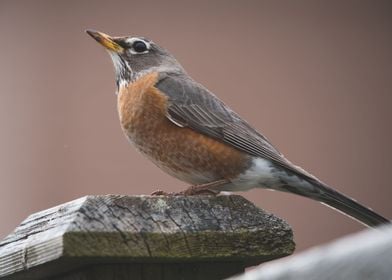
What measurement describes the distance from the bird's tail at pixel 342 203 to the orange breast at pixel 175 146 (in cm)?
30

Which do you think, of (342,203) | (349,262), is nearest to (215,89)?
(342,203)

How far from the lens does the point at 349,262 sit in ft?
3.83

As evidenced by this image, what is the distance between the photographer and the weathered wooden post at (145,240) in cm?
213

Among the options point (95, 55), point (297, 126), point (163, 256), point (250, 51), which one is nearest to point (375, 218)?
point (163, 256)

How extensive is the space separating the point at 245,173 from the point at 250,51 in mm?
2643

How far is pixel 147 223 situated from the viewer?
2195mm

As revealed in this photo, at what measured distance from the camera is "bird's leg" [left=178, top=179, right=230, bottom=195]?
3153 mm

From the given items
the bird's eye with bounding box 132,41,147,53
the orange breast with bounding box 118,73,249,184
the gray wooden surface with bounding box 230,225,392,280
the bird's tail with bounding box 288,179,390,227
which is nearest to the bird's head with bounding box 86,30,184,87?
the bird's eye with bounding box 132,41,147,53

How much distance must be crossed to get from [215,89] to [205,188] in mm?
3073

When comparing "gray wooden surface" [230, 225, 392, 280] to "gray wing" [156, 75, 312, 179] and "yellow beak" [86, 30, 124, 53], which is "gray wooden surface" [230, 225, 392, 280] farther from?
"yellow beak" [86, 30, 124, 53]

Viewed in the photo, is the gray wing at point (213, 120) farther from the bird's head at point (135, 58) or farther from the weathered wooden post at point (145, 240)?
the weathered wooden post at point (145, 240)

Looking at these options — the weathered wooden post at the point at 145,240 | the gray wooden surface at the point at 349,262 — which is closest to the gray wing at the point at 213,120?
the weathered wooden post at the point at 145,240

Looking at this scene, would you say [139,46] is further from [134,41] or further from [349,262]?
[349,262]

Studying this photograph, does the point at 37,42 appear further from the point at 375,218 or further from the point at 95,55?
the point at 375,218
